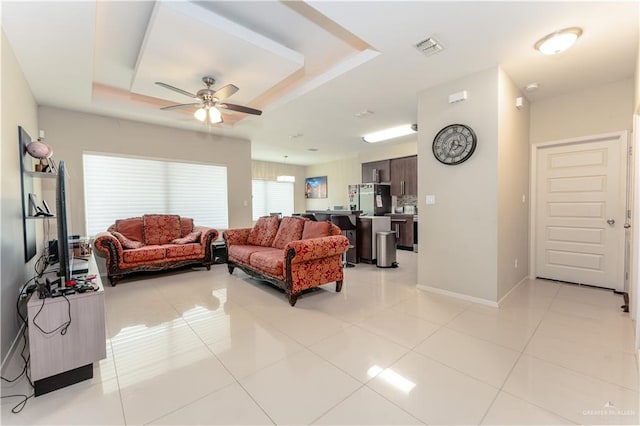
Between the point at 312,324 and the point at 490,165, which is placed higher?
the point at 490,165

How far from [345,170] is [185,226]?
16.2 feet

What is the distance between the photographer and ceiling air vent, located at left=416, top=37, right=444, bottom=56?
2.46m

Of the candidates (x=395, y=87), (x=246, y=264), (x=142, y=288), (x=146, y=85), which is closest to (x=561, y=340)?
(x=395, y=87)

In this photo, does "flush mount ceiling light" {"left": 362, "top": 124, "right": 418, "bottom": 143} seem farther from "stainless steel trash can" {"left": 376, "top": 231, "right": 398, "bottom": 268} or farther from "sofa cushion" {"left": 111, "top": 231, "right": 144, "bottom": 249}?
"sofa cushion" {"left": 111, "top": 231, "right": 144, "bottom": 249}

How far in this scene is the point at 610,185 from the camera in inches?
137

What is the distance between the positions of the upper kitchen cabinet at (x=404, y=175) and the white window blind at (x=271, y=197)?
389 centimetres

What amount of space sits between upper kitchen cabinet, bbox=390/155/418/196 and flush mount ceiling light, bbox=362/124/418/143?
1.11 metres

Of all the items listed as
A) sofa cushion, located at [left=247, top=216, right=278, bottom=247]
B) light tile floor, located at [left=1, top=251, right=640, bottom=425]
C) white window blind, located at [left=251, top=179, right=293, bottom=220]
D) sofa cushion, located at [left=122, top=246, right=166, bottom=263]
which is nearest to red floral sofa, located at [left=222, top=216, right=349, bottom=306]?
sofa cushion, located at [left=247, top=216, right=278, bottom=247]

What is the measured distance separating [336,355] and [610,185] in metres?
4.11

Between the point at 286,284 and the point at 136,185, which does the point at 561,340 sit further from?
the point at 136,185

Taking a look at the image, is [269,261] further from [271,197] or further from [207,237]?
[271,197]

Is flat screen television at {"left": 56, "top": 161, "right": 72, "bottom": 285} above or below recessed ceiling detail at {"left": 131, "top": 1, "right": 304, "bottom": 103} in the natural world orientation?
below

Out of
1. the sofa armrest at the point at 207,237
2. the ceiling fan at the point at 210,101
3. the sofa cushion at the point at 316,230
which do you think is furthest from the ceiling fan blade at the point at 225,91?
the sofa armrest at the point at 207,237

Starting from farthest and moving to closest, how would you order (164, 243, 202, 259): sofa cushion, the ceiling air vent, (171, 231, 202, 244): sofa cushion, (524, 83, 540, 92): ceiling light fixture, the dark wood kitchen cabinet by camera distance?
1. the dark wood kitchen cabinet
2. (171, 231, 202, 244): sofa cushion
3. (164, 243, 202, 259): sofa cushion
4. (524, 83, 540, 92): ceiling light fixture
5. the ceiling air vent
